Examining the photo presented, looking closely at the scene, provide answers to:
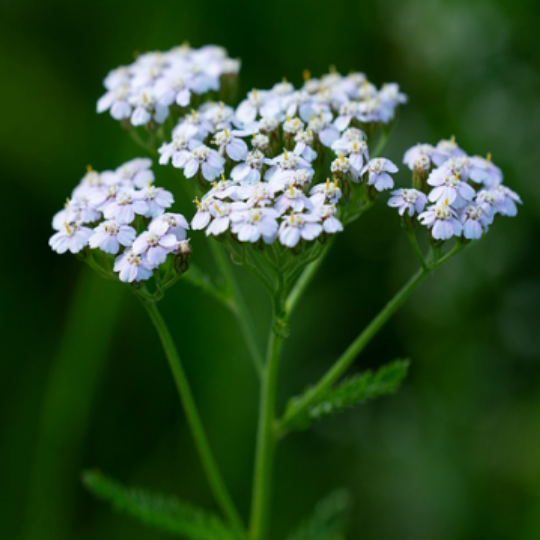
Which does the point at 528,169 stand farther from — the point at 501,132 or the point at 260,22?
the point at 260,22

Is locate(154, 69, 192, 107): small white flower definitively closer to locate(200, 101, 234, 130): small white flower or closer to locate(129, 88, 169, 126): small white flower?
locate(129, 88, 169, 126): small white flower

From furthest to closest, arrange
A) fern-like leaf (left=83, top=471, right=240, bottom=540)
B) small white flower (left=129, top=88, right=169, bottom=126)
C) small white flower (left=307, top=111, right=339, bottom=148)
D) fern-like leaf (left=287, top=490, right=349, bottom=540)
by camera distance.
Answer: fern-like leaf (left=287, top=490, right=349, bottom=540) → small white flower (left=129, top=88, right=169, bottom=126) → fern-like leaf (left=83, top=471, right=240, bottom=540) → small white flower (left=307, top=111, right=339, bottom=148)

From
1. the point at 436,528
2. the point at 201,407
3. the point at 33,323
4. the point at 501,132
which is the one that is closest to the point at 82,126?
the point at 33,323

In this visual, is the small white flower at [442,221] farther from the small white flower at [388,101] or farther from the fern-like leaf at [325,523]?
the fern-like leaf at [325,523]

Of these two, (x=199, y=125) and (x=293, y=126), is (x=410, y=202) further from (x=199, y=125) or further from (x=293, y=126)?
(x=199, y=125)

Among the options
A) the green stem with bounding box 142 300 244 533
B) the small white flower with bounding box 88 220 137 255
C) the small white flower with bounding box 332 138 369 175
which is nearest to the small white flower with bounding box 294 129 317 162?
the small white flower with bounding box 332 138 369 175

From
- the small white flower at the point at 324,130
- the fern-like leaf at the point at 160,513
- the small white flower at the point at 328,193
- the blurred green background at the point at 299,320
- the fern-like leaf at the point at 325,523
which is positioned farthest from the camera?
the blurred green background at the point at 299,320

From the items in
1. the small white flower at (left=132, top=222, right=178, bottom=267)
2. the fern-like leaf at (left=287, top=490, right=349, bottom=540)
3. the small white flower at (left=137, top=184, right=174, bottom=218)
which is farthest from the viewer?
the fern-like leaf at (left=287, top=490, right=349, bottom=540)

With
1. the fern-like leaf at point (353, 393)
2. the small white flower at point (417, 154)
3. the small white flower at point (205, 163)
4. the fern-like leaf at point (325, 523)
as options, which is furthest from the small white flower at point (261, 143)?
the fern-like leaf at point (325, 523)

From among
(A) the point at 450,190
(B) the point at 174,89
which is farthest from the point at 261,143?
(A) the point at 450,190
